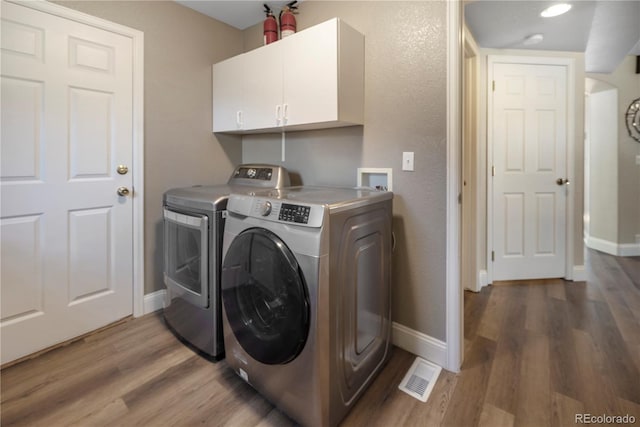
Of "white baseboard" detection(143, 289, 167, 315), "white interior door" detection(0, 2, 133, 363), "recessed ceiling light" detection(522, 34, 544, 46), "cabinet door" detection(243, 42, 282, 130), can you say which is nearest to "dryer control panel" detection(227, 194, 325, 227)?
"cabinet door" detection(243, 42, 282, 130)

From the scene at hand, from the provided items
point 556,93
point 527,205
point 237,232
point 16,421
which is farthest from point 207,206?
point 556,93

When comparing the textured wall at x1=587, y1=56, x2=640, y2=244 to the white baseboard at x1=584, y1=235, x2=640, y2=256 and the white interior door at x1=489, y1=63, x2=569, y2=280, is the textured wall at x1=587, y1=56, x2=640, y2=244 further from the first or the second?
the white interior door at x1=489, y1=63, x2=569, y2=280

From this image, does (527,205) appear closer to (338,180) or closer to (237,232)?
(338,180)

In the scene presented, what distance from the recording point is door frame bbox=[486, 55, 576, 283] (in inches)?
113

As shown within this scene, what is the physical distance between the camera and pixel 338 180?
85.4 inches

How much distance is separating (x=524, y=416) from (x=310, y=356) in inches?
38.6

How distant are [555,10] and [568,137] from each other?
1.24 meters

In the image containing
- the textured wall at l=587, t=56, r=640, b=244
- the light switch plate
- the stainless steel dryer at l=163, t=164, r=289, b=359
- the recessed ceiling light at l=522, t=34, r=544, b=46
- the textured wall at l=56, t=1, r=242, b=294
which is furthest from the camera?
the textured wall at l=587, t=56, r=640, b=244

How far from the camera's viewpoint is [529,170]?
2988 mm

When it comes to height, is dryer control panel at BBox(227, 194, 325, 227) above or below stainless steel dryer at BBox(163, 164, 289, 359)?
above

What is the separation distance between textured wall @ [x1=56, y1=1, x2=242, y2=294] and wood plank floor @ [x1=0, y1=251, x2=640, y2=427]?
0.71 meters

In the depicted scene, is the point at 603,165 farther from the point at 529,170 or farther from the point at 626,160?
the point at 529,170

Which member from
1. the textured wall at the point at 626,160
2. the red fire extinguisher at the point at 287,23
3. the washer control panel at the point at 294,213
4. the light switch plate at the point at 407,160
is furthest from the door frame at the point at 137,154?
the textured wall at the point at 626,160

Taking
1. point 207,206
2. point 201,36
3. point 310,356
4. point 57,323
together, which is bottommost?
point 57,323
